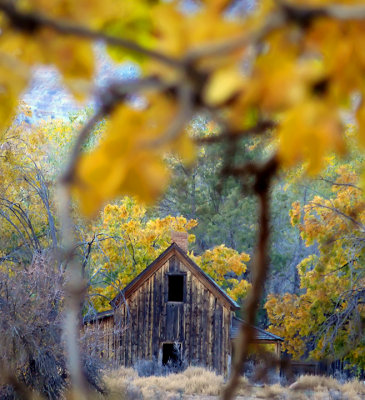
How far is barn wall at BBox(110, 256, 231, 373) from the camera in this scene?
72.3 ft

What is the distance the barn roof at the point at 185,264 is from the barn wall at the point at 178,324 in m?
0.17

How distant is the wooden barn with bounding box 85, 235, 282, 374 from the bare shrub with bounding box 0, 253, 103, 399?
11.9 meters

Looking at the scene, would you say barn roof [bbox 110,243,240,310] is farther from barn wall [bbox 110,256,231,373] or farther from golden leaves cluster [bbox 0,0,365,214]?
golden leaves cluster [bbox 0,0,365,214]

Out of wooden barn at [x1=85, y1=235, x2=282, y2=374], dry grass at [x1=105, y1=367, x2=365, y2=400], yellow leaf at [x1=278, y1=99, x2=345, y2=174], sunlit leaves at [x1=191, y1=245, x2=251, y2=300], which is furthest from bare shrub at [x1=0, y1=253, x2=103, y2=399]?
sunlit leaves at [x1=191, y1=245, x2=251, y2=300]

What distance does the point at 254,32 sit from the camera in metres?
0.92

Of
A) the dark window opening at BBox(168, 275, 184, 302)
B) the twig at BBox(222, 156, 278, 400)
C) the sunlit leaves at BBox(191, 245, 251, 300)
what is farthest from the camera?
the sunlit leaves at BBox(191, 245, 251, 300)

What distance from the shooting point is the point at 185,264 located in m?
22.0

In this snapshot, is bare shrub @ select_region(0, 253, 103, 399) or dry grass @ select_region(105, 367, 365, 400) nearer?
bare shrub @ select_region(0, 253, 103, 399)

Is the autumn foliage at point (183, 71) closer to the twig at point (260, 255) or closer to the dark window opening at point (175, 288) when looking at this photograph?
the twig at point (260, 255)

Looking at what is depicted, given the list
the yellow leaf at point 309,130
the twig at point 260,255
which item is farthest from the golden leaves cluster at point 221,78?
the twig at point 260,255

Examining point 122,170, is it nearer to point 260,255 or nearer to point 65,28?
point 65,28

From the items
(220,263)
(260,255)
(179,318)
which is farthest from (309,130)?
(220,263)

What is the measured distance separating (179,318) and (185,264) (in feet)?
6.85

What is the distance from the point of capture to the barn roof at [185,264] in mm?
21859
